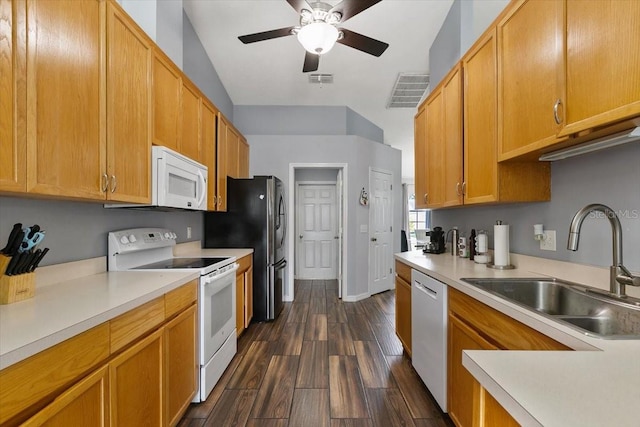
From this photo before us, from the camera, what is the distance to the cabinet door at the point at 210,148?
111 inches

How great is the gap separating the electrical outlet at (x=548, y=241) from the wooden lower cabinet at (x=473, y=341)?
61 cm

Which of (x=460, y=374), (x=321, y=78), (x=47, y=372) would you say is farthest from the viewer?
(x=321, y=78)

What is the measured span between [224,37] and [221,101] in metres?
0.96

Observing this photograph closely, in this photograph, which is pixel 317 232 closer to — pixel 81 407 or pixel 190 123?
pixel 190 123

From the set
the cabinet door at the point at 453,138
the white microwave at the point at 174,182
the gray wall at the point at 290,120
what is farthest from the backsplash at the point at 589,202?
the gray wall at the point at 290,120

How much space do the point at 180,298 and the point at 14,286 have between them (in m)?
0.72

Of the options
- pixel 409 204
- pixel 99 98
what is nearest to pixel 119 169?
pixel 99 98

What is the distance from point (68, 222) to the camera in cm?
159

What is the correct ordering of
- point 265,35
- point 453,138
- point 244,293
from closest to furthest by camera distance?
point 453,138 < point 265,35 < point 244,293

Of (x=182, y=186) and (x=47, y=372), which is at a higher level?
(x=182, y=186)

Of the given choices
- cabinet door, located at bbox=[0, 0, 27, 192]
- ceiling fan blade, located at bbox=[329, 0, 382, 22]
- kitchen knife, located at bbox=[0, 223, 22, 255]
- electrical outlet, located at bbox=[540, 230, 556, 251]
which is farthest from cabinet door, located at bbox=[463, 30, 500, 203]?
kitchen knife, located at bbox=[0, 223, 22, 255]

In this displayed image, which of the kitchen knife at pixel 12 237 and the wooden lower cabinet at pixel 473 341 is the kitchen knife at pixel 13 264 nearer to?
the kitchen knife at pixel 12 237

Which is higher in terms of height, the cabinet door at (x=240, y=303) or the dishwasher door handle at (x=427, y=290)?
the dishwasher door handle at (x=427, y=290)

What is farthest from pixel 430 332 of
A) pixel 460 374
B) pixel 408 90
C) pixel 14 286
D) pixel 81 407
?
pixel 408 90
